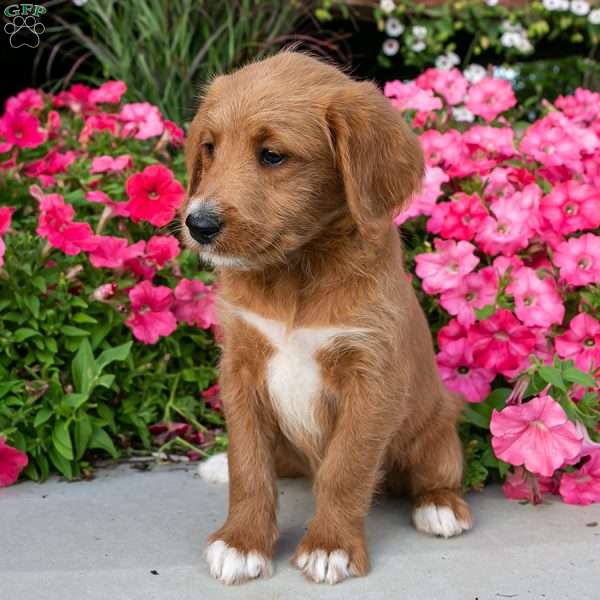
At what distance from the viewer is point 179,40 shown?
607cm

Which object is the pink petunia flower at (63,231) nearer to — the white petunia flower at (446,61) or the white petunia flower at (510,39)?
the white petunia flower at (446,61)

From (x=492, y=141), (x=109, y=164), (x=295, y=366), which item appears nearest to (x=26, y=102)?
(x=109, y=164)

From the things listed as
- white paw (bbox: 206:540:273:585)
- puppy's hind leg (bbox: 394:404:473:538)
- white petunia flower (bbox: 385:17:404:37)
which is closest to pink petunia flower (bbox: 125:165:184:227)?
puppy's hind leg (bbox: 394:404:473:538)

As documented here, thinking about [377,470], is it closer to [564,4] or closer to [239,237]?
[239,237]

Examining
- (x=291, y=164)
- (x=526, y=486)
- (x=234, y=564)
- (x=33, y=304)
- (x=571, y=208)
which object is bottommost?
(x=526, y=486)

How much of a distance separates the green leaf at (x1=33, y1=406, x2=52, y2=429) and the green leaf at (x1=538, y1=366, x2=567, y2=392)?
182 centimetres

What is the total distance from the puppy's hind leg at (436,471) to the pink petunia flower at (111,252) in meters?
1.40

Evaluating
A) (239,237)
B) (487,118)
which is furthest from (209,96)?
(487,118)

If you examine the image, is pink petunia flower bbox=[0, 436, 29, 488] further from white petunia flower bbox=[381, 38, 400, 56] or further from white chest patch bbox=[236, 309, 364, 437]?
white petunia flower bbox=[381, 38, 400, 56]

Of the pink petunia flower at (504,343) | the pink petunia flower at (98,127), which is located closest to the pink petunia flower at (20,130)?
the pink petunia flower at (98,127)

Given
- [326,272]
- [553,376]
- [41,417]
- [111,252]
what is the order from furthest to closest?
[111,252] → [41,417] → [553,376] → [326,272]

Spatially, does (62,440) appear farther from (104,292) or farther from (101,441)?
(104,292)

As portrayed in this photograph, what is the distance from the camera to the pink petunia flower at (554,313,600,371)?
11.8ft

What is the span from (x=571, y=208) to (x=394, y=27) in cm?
348
